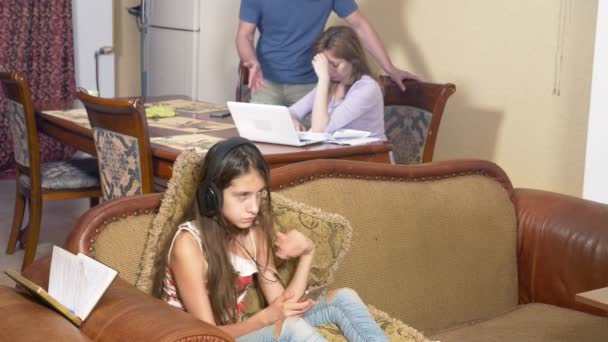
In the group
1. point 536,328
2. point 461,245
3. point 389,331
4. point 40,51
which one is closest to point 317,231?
point 389,331

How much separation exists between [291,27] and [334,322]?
244 cm

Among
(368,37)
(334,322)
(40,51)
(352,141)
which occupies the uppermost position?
(368,37)

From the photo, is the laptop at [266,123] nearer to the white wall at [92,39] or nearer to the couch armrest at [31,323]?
the couch armrest at [31,323]

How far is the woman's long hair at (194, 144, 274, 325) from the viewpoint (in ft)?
6.57

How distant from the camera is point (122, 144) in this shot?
3.26m

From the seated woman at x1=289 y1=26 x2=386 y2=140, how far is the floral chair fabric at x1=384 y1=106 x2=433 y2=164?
0.25m

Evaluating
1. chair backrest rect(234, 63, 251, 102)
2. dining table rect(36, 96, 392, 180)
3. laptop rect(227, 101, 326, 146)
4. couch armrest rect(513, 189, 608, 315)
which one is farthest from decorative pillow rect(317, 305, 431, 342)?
chair backrest rect(234, 63, 251, 102)

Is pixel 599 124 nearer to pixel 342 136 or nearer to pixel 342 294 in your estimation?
pixel 342 136

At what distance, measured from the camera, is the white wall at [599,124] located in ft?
10.3

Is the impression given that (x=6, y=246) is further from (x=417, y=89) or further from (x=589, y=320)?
(x=589, y=320)

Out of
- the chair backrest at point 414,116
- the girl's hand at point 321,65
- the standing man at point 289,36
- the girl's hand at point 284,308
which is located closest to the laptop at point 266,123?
the girl's hand at point 321,65

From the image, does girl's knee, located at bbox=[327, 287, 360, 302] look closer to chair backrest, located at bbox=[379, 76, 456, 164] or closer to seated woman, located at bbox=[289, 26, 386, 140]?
seated woman, located at bbox=[289, 26, 386, 140]

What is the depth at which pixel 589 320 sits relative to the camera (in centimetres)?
249

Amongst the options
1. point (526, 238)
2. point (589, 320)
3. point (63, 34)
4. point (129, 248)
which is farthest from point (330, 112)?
point (63, 34)
